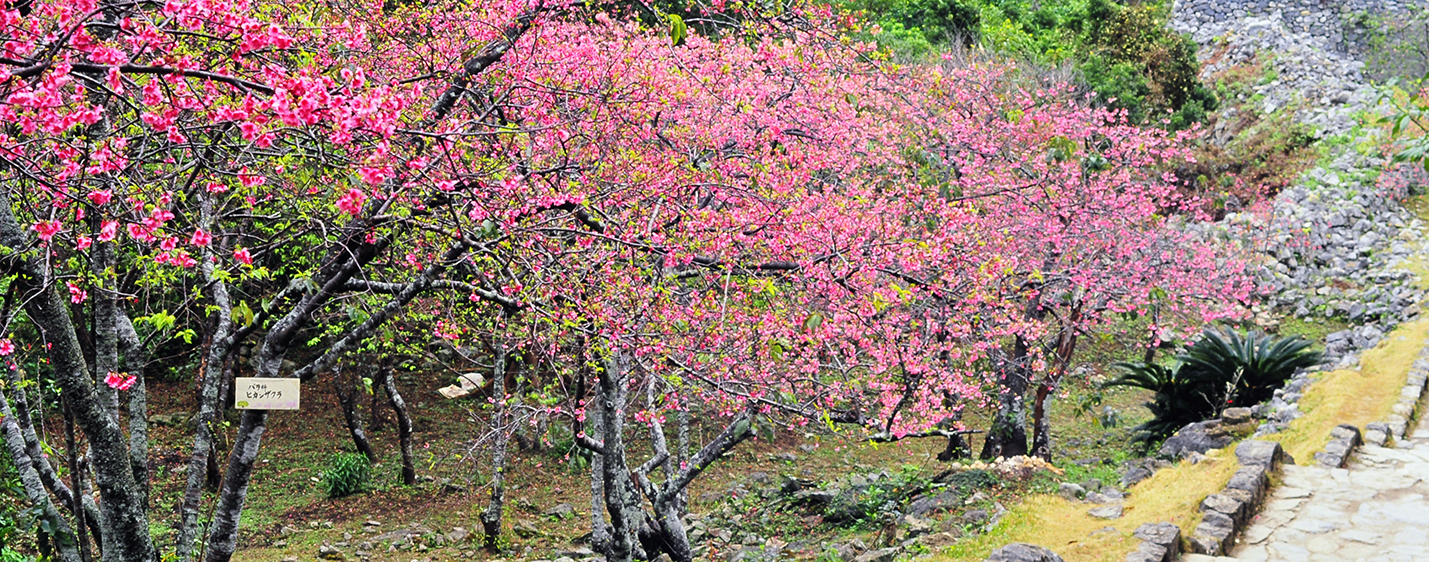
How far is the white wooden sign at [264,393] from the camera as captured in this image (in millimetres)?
4812

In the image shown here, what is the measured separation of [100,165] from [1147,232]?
11.2 metres

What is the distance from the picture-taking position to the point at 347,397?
1207 centimetres

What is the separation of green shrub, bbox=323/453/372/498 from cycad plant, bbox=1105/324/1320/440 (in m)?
9.14

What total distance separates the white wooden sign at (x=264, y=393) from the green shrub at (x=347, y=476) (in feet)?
22.6

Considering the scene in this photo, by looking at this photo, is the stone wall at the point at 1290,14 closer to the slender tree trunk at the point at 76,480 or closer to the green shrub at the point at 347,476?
the green shrub at the point at 347,476

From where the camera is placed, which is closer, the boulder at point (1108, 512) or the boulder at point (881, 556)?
the boulder at point (1108, 512)

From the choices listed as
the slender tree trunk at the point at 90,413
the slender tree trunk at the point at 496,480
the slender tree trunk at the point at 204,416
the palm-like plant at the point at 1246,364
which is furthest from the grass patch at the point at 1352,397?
the slender tree trunk at the point at 90,413

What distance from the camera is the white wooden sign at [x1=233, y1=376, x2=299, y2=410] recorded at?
481cm

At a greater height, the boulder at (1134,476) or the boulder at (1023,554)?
the boulder at (1023,554)

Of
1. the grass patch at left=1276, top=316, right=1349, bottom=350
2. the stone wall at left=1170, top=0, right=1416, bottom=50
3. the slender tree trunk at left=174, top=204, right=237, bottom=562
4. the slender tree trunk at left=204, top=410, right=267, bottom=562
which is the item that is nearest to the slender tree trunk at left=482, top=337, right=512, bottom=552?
the slender tree trunk at left=174, top=204, right=237, bottom=562

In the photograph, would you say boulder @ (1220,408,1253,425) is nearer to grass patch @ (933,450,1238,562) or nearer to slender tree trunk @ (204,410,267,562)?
grass patch @ (933,450,1238,562)

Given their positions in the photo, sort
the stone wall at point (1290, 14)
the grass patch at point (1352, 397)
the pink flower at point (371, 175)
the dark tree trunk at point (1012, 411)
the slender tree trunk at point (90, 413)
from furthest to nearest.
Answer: the stone wall at point (1290, 14) < the dark tree trunk at point (1012, 411) < the grass patch at point (1352, 397) < the slender tree trunk at point (90, 413) < the pink flower at point (371, 175)

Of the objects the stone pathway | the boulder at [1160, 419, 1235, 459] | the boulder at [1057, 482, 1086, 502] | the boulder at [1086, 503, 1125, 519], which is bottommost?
the boulder at [1057, 482, 1086, 502]

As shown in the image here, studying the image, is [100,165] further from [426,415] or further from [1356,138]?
[1356,138]
